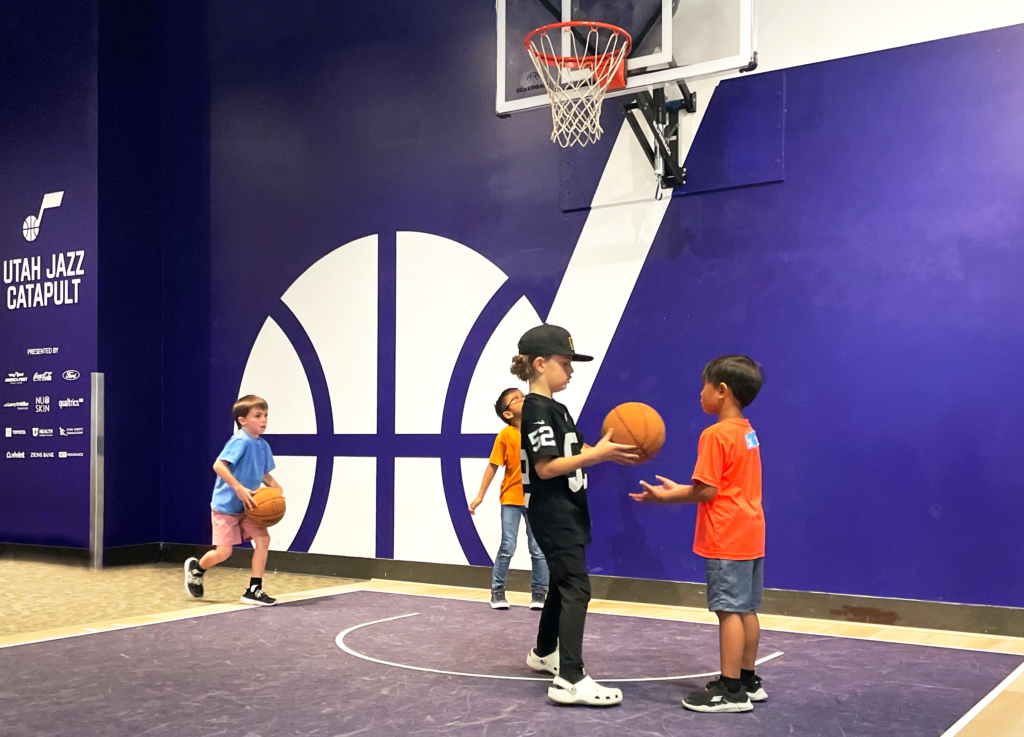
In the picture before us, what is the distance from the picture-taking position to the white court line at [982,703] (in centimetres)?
360

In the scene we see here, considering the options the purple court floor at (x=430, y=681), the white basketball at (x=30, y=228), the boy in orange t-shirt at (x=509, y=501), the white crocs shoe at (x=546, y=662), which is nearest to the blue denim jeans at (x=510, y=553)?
the boy in orange t-shirt at (x=509, y=501)

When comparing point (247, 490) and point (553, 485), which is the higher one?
point (553, 485)

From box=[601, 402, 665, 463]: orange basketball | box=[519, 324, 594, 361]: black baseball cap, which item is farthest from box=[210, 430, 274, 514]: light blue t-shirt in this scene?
box=[601, 402, 665, 463]: orange basketball

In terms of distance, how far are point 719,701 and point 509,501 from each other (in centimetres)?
278

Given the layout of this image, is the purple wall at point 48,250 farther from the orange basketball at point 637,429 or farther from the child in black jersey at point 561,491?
the orange basketball at point 637,429

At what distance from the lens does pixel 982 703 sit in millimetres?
3984

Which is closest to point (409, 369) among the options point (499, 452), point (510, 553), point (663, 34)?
point (499, 452)

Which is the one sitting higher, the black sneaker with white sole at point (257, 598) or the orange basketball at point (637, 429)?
the orange basketball at point (637, 429)

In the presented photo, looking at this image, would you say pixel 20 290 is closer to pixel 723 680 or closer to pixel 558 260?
pixel 558 260

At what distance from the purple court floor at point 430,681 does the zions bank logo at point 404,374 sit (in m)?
1.68

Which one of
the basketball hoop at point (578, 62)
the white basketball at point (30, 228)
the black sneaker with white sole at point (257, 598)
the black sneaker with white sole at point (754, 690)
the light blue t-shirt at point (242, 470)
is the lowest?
the black sneaker with white sole at point (257, 598)

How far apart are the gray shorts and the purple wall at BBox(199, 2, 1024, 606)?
2265 millimetres

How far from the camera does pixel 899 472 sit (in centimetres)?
579

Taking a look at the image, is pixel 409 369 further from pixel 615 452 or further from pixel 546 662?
pixel 615 452
